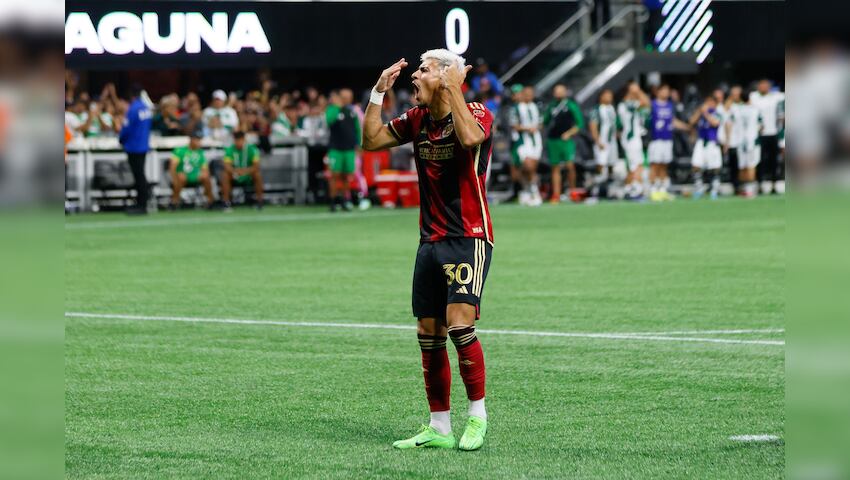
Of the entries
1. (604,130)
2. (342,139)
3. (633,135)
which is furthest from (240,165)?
(633,135)

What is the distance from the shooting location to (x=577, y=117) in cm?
2883

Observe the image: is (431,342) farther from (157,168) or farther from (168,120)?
(168,120)

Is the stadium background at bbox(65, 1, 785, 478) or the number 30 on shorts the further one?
the number 30 on shorts

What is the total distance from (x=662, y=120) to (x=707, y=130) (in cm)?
164

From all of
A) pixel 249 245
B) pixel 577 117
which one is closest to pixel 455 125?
pixel 249 245

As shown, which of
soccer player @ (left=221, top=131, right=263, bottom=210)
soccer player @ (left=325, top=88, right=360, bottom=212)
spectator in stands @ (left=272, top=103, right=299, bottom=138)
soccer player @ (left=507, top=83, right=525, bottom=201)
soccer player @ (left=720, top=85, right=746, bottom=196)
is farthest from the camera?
soccer player @ (left=720, top=85, right=746, bottom=196)

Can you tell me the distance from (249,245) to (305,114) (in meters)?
11.0

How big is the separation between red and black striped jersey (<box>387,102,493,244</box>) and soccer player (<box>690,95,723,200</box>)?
80.8ft

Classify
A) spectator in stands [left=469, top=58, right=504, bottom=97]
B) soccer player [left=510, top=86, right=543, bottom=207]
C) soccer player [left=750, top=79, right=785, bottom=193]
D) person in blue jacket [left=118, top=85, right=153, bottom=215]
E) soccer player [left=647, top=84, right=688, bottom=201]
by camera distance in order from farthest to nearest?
soccer player [left=750, top=79, right=785, bottom=193] < spectator in stands [left=469, top=58, right=504, bottom=97] < soccer player [left=647, top=84, right=688, bottom=201] < soccer player [left=510, top=86, right=543, bottom=207] < person in blue jacket [left=118, top=85, right=153, bottom=215]

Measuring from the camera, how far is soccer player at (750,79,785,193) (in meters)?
31.3

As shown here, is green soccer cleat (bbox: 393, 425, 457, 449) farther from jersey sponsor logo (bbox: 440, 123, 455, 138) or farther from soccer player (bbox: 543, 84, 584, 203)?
soccer player (bbox: 543, 84, 584, 203)

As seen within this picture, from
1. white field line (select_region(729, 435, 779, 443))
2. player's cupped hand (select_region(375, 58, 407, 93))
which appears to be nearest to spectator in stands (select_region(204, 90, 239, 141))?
player's cupped hand (select_region(375, 58, 407, 93))

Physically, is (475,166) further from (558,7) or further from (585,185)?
(558,7)

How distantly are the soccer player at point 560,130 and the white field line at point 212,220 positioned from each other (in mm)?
3949
